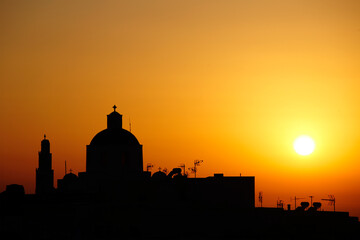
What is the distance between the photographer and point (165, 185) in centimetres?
8688

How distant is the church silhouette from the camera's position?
7238 centimetres

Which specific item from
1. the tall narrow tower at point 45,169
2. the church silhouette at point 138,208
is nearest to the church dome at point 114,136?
the church silhouette at point 138,208

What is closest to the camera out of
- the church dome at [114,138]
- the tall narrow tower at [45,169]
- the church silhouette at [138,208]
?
the church silhouette at [138,208]

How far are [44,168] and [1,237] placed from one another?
30.8 meters

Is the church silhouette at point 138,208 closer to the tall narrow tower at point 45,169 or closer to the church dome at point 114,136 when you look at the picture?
the church dome at point 114,136

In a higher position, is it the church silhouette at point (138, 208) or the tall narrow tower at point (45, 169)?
the tall narrow tower at point (45, 169)

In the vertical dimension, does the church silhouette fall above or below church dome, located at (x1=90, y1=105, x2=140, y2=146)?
below

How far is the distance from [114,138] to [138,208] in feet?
31.3

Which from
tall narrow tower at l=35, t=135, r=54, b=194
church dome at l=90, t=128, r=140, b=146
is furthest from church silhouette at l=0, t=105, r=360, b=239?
tall narrow tower at l=35, t=135, r=54, b=194

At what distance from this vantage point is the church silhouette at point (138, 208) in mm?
72375

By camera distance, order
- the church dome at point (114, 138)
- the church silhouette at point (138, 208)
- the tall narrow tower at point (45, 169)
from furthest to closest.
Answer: the tall narrow tower at point (45, 169)
the church dome at point (114, 138)
the church silhouette at point (138, 208)

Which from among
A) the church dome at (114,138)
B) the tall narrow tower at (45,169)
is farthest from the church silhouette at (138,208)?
the tall narrow tower at (45,169)

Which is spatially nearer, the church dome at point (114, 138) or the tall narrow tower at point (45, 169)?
the church dome at point (114, 138)

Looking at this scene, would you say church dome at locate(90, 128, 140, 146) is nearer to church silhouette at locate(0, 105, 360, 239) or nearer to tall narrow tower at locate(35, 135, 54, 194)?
church silhouette at locate(0, 105, 360, 239)
